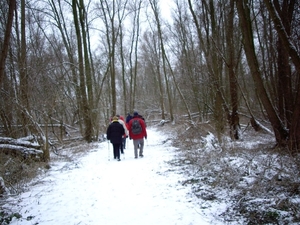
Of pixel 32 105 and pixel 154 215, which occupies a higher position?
pixel 32 105

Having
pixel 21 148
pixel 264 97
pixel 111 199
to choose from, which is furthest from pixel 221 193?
pixel 21 148

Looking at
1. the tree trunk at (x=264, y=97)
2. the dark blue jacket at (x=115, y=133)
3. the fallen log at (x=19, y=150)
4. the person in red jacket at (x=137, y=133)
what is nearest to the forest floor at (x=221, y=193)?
the tree trunk at (x=264, y=97)

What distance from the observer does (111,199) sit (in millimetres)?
4625

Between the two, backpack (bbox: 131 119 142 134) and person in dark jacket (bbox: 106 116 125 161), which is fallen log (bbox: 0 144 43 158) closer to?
person in dark jacket (bbox: 106 116 125 161)

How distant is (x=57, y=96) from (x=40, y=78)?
0.93 m

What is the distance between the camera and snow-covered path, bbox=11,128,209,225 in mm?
3773

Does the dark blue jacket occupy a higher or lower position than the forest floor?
higher

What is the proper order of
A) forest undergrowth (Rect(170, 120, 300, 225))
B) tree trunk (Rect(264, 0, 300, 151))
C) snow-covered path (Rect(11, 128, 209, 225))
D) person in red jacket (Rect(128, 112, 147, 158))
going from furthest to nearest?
1. person in red jacket (Rect(128, 112, 147, 158))
2. tree trunk (Rect(264, 0, 300, 151))
3. snow-covered path (Rect(11, 128, 209, 225))
4. forest undergrowth (Rect(170, 120, 300, 225))

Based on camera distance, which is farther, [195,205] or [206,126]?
[206,126]

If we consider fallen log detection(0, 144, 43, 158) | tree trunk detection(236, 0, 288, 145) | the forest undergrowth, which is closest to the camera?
the forest undergrowth

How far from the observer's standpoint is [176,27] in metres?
22.5

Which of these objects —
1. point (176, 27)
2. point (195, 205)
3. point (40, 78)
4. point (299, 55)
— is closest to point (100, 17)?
point (176, 27)

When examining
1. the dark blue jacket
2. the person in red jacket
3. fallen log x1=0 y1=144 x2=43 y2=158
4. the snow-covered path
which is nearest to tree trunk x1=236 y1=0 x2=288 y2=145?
the snow-covered path

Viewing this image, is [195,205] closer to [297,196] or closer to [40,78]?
[297,196]
